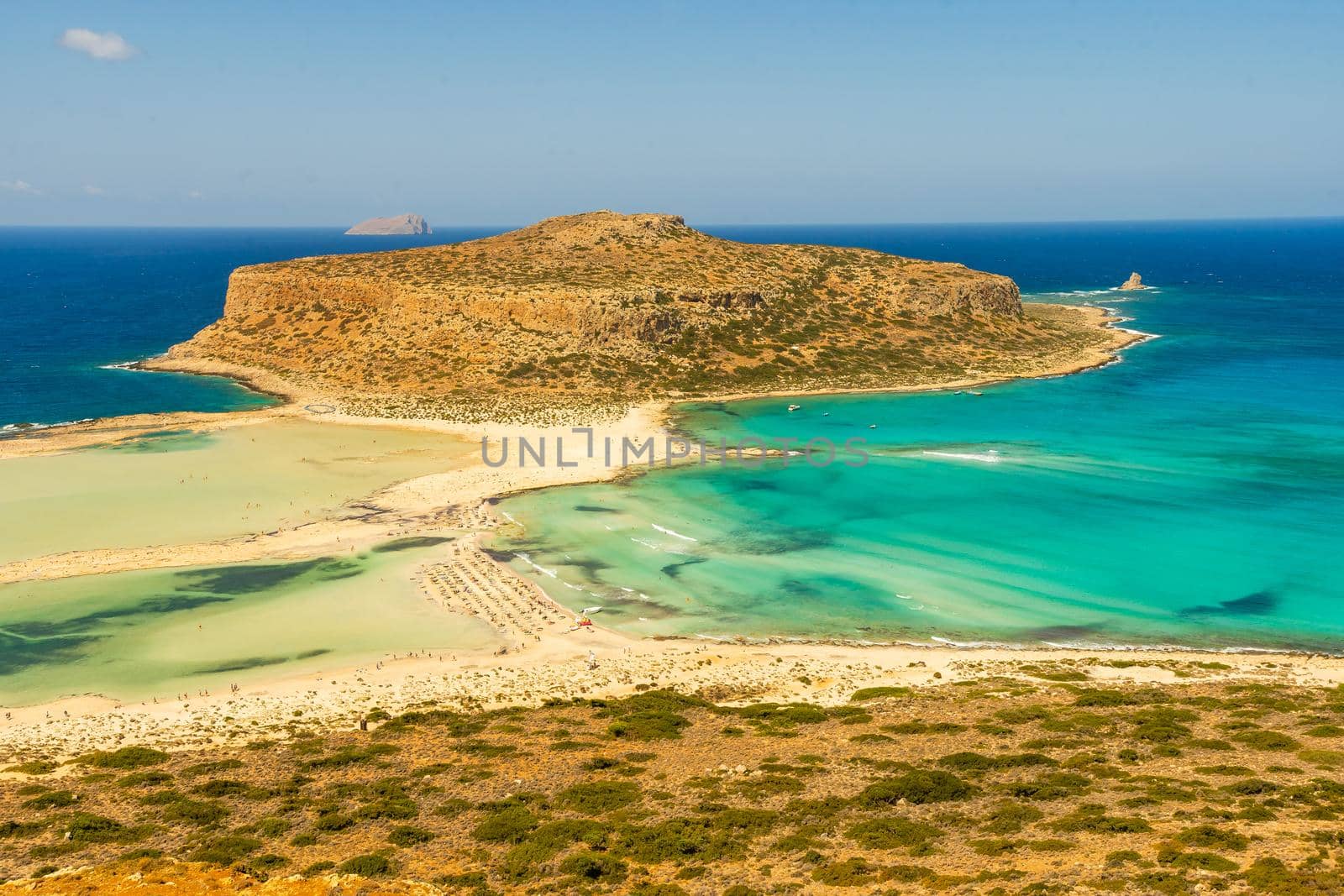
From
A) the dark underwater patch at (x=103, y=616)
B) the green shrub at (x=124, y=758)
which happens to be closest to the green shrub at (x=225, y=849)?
the green shrub at (x=124, y=758)

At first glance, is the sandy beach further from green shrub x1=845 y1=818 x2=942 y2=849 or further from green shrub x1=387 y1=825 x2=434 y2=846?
green shrub x1=845 y1=818 x2=942 y2=849

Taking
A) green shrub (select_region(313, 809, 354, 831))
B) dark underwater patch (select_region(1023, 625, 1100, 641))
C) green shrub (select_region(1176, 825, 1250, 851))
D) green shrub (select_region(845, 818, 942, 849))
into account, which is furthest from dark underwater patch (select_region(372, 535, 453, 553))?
green shrub (select_region(1176, 825, 1250, 851))

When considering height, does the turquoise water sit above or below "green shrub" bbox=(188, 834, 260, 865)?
above

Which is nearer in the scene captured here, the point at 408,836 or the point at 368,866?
the point at 368,866

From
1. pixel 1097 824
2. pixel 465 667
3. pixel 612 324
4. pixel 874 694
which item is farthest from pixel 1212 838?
pixel 612 324

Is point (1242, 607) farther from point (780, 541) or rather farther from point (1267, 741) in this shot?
point (780, 541)

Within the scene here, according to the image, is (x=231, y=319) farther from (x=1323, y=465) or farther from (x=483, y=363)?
(x=1323, y=465)

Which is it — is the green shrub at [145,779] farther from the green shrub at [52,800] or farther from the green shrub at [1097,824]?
the green shrub at [1097,824]

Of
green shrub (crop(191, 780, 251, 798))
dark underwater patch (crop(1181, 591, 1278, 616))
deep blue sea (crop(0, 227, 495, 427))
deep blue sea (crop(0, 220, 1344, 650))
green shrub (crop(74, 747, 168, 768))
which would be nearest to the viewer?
green shrub (crop(191, 780, 251, 798))
